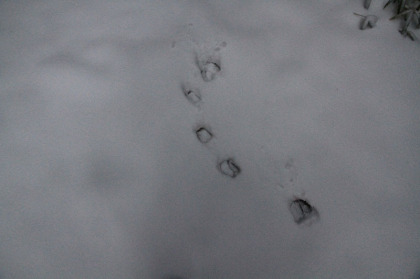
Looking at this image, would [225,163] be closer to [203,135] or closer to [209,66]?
[203,135]

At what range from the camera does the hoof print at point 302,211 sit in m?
0.91

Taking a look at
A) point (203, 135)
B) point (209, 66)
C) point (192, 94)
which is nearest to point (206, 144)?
point (203, 135)

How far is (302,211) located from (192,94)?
0.55 meters

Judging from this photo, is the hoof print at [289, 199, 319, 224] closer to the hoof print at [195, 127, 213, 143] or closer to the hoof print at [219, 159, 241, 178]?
the hoof print at [219, 159, 241, 178]

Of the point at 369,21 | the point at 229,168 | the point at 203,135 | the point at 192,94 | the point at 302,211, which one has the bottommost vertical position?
the point at 302,211

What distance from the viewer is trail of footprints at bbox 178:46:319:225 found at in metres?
0.92

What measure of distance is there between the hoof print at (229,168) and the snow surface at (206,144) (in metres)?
0.02

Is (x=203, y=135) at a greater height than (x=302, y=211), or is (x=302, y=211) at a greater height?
(x=203, y=135)

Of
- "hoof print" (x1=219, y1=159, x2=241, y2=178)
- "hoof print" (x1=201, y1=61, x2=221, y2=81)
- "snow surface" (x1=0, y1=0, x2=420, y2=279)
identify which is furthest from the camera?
"hoof print" (x1=201, y1=61, x2=221, y2=81)

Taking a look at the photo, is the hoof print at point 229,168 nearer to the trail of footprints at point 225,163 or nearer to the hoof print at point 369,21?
the trail of footprints at point 225,163

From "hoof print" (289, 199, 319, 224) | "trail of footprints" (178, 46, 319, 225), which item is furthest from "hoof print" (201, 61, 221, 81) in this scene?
"hoof print" (289, 199, 319, 224)

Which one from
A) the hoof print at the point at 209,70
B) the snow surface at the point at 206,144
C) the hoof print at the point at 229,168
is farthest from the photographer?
the hoof print at the point at 209,70

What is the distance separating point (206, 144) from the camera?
100cm

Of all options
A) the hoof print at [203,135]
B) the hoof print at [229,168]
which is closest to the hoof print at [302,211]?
the hoof print at [229,168]
